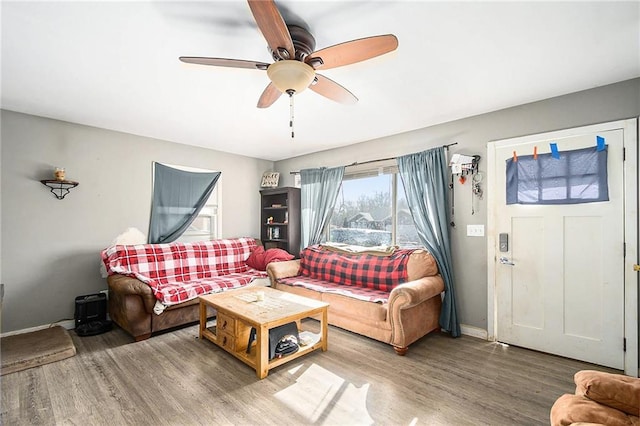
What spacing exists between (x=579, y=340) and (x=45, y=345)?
4968mm

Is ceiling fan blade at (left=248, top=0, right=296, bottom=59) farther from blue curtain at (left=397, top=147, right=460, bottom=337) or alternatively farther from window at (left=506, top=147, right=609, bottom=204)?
window at (left=506, top=147, right=609, bottom=204)

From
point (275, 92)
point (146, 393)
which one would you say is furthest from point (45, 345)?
point (275, 92)

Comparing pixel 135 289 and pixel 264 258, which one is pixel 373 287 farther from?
pixel 135 289

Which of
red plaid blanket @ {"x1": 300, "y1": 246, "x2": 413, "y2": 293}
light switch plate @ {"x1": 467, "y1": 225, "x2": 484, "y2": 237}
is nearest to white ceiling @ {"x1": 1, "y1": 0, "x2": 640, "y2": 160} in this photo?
light switch plate @ {"x1": 467, "y1": 225, "x2": 484, "y2": 237}

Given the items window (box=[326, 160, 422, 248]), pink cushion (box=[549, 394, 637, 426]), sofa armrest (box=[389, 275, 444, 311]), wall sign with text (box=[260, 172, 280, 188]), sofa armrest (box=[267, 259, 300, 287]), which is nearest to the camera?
pink cushion (box=[549, 394, 637, 426])

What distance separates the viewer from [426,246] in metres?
3.44

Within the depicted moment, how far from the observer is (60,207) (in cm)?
337

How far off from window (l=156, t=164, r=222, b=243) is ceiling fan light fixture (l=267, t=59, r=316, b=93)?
3289 mm

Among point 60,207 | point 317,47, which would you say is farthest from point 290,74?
point 60,207

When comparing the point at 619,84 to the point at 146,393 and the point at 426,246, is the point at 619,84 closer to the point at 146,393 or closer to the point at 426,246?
the point at 426,246

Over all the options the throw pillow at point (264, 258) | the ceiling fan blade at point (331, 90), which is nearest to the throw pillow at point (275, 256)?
the throw pillow at point (264, 258)

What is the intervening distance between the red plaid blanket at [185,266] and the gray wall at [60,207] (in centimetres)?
39

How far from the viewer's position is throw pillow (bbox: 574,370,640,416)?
129 cm

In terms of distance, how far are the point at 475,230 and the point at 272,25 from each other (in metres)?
2.86
